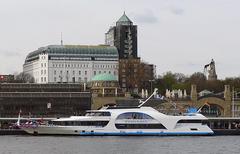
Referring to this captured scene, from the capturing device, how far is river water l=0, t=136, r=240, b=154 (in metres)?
78.5

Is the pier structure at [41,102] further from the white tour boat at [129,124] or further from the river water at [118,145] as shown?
the river water at [118,145]

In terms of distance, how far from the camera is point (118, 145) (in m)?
86.8

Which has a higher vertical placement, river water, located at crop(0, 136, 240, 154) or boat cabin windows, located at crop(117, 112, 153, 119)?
boat cabin windows, located at crop(117, 112, 153, 119)

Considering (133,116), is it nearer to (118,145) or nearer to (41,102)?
(118,145)

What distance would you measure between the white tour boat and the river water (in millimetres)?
3365

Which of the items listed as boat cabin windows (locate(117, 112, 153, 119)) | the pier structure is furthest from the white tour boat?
the pier structure

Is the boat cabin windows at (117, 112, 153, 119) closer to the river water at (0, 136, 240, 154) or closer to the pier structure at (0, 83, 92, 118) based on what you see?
the river water at (0, 136, 240, 154)

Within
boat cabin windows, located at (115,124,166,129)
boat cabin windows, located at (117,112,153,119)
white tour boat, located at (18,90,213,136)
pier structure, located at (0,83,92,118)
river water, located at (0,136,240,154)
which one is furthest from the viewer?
pier structure, located at (0,83,92,118)

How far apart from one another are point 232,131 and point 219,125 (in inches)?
291

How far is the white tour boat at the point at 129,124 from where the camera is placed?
106125 mm

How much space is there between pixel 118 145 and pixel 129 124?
19910 mm

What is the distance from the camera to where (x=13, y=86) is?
17562cm

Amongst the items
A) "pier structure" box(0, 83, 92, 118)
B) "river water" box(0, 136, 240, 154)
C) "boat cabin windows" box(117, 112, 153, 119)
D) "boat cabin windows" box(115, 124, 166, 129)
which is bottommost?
"river water" box(0, 136, 240, 154)

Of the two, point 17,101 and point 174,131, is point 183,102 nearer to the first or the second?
point 17,101
